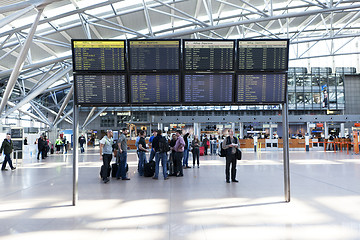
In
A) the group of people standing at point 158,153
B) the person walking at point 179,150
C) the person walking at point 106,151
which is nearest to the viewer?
the group of people standing at point 158,153

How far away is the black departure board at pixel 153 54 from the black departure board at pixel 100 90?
51 cm

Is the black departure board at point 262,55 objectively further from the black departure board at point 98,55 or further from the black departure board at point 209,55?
the black departure board at point 98,55

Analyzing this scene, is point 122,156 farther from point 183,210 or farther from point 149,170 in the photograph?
point 183,210

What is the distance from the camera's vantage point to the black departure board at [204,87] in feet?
23.3

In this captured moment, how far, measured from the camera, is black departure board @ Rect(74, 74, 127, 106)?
6.95 meters

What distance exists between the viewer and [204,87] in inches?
280

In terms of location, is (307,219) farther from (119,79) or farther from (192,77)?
(119,79)

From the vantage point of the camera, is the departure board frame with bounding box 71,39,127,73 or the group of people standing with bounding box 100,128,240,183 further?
the group of people standing with bounding box 100,128,240,183

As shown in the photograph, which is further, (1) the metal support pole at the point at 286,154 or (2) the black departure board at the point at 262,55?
(2) the black departure board at the point at 262,55

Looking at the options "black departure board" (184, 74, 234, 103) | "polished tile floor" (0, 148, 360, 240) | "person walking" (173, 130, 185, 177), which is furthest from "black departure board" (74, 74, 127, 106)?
"person walking" (173, 130, 185, 177)

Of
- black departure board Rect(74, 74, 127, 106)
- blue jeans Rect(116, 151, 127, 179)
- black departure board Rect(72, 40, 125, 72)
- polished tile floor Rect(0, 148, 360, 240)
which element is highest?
black departure board Rect(72, 40, 125, 72)

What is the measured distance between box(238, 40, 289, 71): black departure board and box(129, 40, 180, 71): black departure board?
5.32ft

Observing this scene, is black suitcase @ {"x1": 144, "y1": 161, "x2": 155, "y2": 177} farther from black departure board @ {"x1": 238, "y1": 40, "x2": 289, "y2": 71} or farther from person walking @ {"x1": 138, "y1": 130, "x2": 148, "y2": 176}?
black departure board @ {"x1": 238, "y1": 40, "x2": 289, "y2": 71}

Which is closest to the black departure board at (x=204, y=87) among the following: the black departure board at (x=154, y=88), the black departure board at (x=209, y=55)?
the black departure board at (x=209, y=55)
